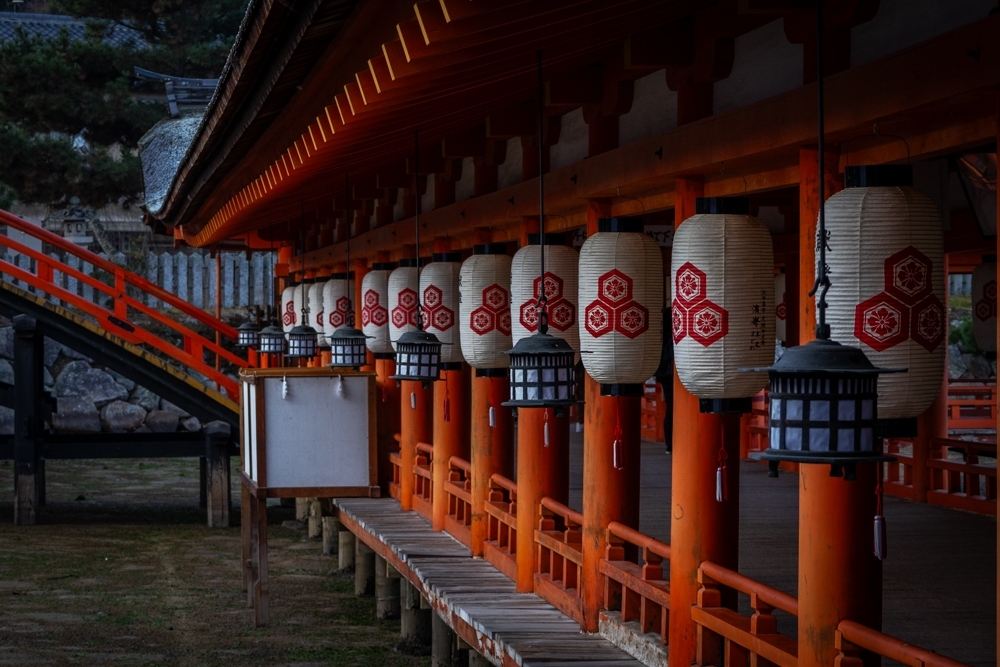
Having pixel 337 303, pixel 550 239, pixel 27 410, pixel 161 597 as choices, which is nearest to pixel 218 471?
pixel 27 410

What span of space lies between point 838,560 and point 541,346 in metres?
2.41

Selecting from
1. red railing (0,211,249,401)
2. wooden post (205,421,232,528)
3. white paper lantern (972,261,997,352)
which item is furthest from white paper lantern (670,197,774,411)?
red railing (0,211,249,401)

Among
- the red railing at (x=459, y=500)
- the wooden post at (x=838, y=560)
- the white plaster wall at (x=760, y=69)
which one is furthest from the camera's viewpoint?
the red railing at (x=459, y=500)

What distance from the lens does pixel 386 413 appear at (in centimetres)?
1505

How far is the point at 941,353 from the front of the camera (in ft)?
15.7

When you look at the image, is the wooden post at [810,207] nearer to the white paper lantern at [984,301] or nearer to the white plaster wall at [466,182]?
the white plaster wall at [466,182]

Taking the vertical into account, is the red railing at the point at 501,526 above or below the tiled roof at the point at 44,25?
below

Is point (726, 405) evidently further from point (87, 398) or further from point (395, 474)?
point (87, 398)

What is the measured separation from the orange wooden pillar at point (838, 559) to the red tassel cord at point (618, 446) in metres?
2.26

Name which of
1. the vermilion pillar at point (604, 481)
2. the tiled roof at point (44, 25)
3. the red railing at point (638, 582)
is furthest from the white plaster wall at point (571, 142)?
the tiled roof at point (44, 25)

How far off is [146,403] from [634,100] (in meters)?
22.7

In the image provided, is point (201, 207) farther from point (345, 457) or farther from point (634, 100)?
point (634, 100)

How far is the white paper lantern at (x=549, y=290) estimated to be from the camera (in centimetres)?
855

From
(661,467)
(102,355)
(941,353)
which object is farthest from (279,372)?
(941,353)
